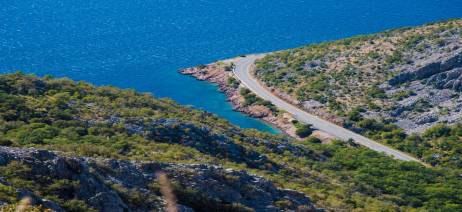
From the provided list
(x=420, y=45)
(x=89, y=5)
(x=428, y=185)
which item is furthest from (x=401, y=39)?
(x=89, y=5)

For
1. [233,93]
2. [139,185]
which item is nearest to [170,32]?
[233,93]

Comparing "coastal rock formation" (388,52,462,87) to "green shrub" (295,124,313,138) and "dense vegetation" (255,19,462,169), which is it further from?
"green shrub" (295,124,313,138)

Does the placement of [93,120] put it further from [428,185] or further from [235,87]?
[235,87]

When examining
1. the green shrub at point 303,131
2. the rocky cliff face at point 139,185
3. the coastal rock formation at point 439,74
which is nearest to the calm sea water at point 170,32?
the green shrub at point 303,131

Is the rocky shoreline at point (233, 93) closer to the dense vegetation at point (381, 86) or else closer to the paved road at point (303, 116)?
the paved road at point (303, 116)

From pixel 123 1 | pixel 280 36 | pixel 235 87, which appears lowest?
pixel 235 87

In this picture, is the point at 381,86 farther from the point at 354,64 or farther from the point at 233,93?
the point at 233,93

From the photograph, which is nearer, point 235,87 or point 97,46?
point 235,87
